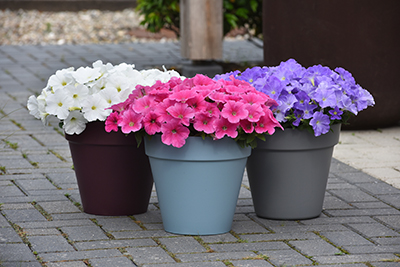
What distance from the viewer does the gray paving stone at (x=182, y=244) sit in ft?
9.89

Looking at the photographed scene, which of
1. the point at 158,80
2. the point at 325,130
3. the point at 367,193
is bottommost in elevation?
the point at 367,193

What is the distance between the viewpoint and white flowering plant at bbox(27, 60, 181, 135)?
10.8 feet

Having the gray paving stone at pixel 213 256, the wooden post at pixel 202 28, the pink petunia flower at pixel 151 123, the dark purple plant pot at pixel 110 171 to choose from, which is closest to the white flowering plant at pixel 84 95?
the dark purple plant pot at pixel 110 171

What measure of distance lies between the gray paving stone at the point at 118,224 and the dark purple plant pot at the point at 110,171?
0.08 meters

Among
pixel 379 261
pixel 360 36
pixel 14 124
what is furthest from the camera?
pixel 14 124

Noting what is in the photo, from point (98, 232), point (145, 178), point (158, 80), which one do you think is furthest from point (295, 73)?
point (98, 232)

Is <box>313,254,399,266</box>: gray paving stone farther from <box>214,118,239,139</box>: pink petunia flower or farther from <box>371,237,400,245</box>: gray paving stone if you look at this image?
<box>214,118,239,139</box>: pink petunia flower

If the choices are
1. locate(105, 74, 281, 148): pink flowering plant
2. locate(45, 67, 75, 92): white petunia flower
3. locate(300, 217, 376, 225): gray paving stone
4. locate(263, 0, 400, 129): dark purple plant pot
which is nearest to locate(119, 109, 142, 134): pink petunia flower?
locate(105, 74, 281, 148): pink flowering plant

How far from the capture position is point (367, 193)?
3982 mm

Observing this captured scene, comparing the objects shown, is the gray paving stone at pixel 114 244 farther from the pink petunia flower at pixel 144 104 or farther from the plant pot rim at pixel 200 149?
the pink petunia flower at pixel 144 104

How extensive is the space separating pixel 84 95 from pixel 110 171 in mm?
443

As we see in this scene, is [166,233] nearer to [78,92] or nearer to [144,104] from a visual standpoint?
[144,104]

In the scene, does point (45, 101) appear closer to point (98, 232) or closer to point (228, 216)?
point (98, 232)

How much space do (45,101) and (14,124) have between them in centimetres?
243
